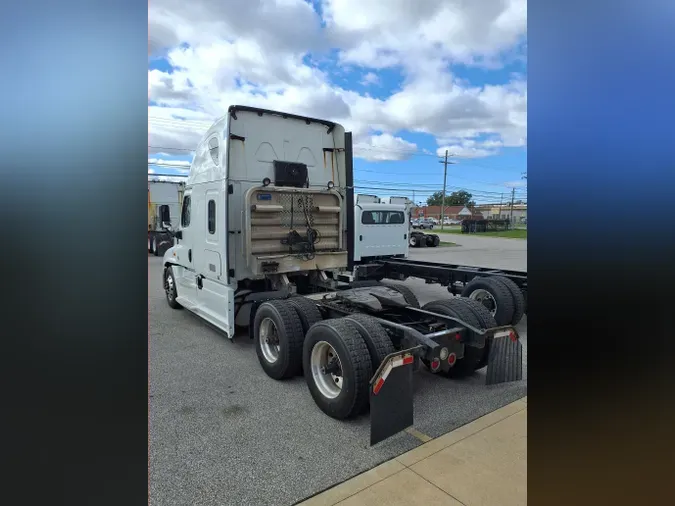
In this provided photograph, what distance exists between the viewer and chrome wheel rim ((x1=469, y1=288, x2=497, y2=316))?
6.95 metres

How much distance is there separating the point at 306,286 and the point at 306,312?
210 centimetres

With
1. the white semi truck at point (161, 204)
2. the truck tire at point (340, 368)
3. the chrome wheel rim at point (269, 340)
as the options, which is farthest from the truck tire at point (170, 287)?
the white semi truck at point (161, 204)

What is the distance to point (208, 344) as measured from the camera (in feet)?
20.5

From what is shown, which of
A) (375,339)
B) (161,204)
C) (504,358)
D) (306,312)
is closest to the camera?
(375,339)

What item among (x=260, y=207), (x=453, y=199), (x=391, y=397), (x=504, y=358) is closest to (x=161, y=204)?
(x=260, y=207)

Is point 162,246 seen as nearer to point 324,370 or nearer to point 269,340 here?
point 269,340

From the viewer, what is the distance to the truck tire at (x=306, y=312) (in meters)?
4.86

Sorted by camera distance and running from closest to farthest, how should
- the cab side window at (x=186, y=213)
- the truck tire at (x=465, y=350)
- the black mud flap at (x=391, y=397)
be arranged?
1. the black mud flap at (x=391, y=397)
2. the truck tire at (x=465, y=350)
3. the cab side window at (x=186, y=213)

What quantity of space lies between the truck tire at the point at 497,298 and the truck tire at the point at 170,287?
5.61 m

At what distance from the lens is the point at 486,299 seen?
7.09 meters

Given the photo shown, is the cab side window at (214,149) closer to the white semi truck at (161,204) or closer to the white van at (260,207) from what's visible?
the white van at (260,207)
